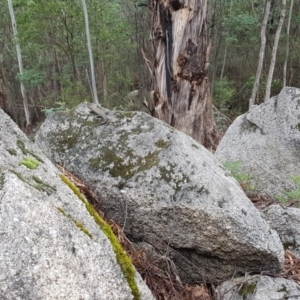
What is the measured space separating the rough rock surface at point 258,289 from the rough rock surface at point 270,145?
1.88 metres

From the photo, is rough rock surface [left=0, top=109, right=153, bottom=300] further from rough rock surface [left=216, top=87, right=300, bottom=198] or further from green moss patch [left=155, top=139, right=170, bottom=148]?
rough rock surface [left=216, top=87, right=300, bottom=198]

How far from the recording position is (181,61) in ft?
15.9

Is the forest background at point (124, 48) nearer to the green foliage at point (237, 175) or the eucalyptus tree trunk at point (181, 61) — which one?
the eucalyptus tree trunk at point (181, 61)

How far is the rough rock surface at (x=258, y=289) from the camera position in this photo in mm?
2152

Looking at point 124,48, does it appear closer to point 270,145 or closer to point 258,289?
point 270,145

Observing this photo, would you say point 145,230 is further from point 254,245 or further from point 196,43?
point 196,43

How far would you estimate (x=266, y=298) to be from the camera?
7.00ft

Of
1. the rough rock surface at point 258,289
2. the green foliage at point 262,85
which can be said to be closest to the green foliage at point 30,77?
the green foliage at point 262,85

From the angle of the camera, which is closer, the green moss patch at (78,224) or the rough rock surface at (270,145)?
the green moss patch at (78,224)

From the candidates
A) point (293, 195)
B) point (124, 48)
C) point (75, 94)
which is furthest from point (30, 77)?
point (293, 195)

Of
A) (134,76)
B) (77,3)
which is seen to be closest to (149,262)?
(77,3)

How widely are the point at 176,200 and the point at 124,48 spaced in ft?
57.3

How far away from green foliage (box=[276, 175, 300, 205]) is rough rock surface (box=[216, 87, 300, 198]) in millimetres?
101

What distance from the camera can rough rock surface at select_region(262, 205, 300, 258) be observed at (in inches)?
110
